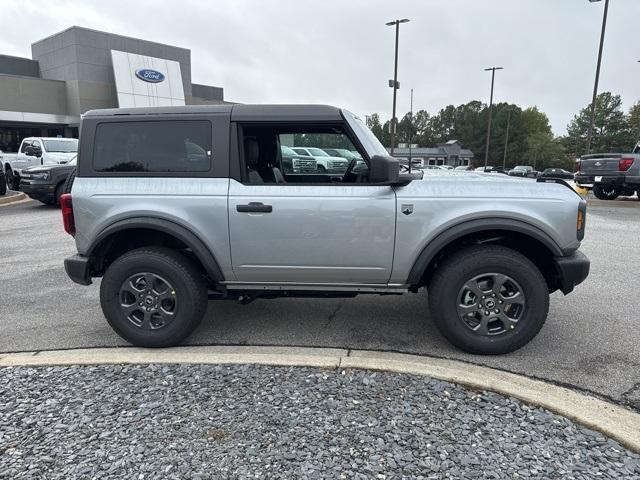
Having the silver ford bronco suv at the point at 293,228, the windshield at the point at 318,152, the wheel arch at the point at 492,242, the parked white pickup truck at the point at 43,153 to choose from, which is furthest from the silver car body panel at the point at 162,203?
the parked white pickup truck at the point at 43,153

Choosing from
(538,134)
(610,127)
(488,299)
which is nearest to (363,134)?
(488,299)

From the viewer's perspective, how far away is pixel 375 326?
13.3 feet

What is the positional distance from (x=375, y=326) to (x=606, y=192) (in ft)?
44.6

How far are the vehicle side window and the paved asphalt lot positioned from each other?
1289mm

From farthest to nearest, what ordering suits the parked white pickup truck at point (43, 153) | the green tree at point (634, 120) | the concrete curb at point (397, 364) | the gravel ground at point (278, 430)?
the green tree at point (634, 120) < the parked white pickup truck at point (43, 153) < the concrete curb at point (397, 364) < the gravel ground at point (278, 430)

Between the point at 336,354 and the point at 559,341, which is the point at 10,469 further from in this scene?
the point at 559,341

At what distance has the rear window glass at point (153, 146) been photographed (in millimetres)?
3455

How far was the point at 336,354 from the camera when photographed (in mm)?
3461

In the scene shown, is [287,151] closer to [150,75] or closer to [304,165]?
[304,165]

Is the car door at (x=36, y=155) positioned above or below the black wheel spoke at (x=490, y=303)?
above

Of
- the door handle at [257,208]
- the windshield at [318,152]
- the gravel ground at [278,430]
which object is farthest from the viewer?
the windshield at [318,152]

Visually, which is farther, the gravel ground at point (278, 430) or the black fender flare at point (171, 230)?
the black fender flare at point (171, 230)

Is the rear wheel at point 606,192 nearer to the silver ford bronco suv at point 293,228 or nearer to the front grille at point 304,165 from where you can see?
the silver ford bronco suv at point 293,228

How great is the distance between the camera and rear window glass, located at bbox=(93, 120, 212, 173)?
346 centimetres
